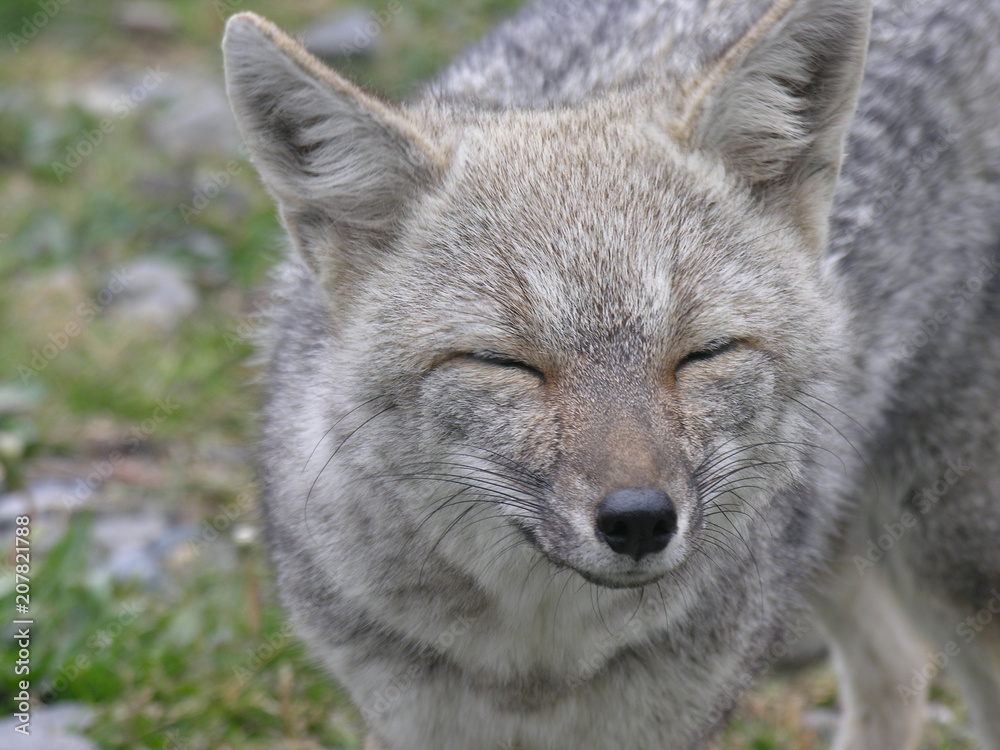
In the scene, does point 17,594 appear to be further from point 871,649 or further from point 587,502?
point 871,649

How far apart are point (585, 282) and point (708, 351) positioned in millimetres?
384

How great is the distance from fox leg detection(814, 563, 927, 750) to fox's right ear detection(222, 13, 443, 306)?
2793 millimetres

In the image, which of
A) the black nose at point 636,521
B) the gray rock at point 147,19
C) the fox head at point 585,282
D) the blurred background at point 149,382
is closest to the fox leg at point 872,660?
the blurred background at point 149,382

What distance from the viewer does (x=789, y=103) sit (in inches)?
143

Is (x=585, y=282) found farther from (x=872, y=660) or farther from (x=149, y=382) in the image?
(x=149, y=382)

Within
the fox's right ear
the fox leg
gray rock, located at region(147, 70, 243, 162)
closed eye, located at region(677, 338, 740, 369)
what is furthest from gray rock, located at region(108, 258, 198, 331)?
closed eye, located at region(677, 338, 740, 369)

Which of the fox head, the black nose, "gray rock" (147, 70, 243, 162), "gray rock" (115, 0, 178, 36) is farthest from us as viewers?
"gray rock" (115, 0, 178, 36)

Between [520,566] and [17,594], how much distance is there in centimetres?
247

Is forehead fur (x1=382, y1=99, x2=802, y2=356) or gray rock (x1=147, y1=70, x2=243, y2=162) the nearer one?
forehead fur (x1=382, y1=99, x2=802, y2=356)

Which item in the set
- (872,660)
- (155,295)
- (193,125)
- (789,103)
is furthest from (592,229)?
(193,125)

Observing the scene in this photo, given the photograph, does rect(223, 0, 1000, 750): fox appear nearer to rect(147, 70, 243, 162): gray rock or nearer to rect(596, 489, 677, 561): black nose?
rect(596, 489, 677, 561): black nose

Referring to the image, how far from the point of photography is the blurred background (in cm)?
487

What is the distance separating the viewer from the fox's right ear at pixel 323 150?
3307 millimetres

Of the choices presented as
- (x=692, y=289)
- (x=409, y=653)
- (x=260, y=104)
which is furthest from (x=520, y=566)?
(x=260, y=104)
